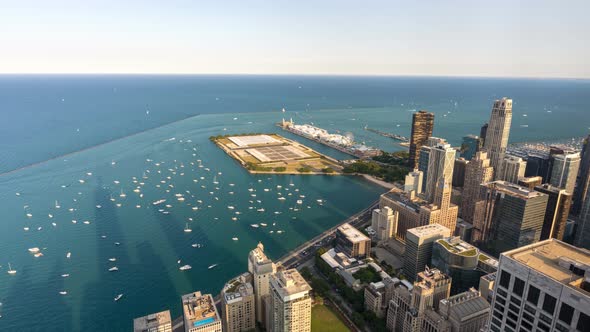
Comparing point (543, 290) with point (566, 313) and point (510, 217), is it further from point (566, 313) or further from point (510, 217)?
point (510, 217)

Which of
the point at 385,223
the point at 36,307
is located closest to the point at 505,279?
the point at 385,223

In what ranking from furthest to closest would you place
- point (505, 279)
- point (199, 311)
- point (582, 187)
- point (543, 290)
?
point (582, 187) → point (199, 311) → point (505, 279) → point (543, 290)

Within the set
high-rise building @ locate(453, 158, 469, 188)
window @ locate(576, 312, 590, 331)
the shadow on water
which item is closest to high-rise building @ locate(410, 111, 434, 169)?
high-rise building @ locate(453, 158, 469, 188)

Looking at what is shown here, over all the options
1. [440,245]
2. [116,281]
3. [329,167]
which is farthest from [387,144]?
[116,281]

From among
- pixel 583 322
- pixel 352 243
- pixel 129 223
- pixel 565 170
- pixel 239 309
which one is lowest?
pixel 129 223

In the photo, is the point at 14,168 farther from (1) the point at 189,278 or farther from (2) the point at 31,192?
(1) the point at 189,278

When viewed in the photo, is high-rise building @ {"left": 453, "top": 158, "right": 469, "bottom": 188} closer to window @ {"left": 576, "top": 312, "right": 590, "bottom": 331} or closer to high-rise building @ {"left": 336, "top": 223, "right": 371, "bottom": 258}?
high-rise building @ {"left": 336, "top": 223, "right": 371, "bottom": 258}
